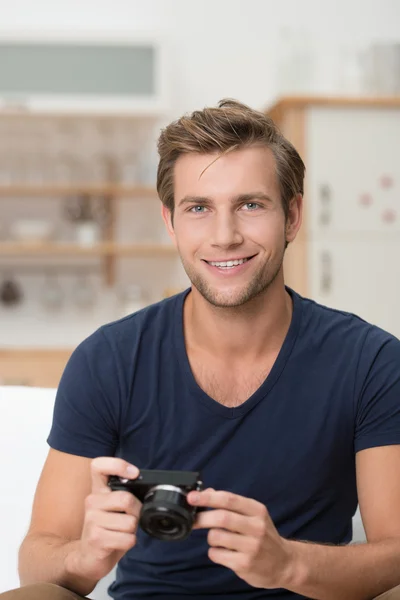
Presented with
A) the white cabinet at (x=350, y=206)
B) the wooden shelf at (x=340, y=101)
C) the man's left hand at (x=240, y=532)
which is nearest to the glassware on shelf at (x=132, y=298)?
the white cabinet at (x=350, y=206)

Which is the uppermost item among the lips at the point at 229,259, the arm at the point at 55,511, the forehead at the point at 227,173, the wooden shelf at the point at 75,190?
the forehead at the point at 227,173

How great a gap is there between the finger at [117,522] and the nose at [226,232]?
1.61ft

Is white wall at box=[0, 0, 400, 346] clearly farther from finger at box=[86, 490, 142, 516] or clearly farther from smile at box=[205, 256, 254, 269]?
finger at box=[86, 490, 142, 516]

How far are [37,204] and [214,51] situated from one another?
126 cm

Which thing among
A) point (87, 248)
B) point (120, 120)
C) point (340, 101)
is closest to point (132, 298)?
point (87, 248)

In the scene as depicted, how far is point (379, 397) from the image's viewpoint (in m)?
1.49

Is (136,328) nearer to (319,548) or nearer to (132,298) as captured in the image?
(319,548)

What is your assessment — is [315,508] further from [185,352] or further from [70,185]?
[70,185]

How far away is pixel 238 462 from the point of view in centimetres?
151

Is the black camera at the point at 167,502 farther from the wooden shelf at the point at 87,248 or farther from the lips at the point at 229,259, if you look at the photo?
the wooden shelf at the point at 87,248

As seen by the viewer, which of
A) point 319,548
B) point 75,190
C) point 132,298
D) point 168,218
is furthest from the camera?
point 132,298

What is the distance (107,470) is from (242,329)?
445 mm

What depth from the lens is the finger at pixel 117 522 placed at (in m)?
1.24

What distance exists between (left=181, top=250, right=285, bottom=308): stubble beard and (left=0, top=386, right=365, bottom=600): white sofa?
0.45 meters
